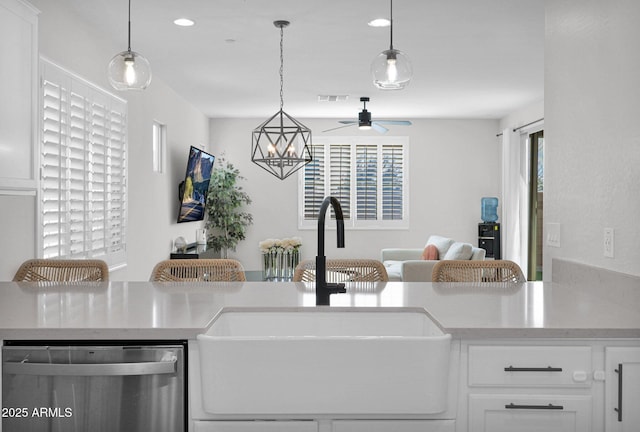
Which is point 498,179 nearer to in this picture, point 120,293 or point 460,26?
point 460,26

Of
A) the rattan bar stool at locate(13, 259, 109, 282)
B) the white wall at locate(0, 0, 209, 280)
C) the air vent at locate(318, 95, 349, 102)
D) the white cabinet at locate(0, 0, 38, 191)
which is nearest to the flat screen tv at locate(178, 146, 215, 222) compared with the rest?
the white wall at locate(0, 0, 209, 280)

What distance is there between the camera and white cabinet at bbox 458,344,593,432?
1638 mm

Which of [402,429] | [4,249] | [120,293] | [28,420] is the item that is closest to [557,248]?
[402,429]

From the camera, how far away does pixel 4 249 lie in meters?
3.32

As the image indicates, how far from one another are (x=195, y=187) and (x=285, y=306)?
18.9 ft

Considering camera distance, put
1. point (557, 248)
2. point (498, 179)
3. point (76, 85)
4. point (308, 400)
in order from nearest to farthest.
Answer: point (308, 400), point (557, 248), point (76, 85), point (498, 179)

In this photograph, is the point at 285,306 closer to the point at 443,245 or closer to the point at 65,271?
the point at 65,271

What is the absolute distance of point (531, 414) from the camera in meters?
1.64

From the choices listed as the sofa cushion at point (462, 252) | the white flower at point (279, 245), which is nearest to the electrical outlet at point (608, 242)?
the sofa cushion at point (462, 252)

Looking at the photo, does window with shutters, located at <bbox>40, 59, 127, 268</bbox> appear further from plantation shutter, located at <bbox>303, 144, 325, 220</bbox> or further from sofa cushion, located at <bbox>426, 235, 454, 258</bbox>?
plantation shutter, located at <bbox>303, 144, 325, 220</bbox>

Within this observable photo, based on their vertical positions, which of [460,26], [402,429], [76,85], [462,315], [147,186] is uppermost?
[460,26]

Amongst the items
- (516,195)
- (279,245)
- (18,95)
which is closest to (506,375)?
(18,95)

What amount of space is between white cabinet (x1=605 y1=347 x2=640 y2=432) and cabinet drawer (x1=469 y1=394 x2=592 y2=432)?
6 centimetres

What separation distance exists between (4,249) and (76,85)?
142cm
